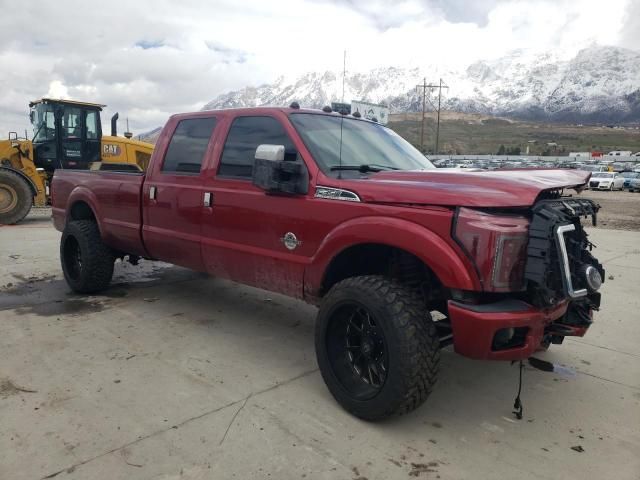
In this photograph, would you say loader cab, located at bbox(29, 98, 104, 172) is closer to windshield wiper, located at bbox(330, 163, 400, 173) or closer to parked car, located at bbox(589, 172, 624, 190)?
windshield wiper, located at bbox(330, 163, 400, 173)

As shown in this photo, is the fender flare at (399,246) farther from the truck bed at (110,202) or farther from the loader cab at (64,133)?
the loader cab at (64,133)

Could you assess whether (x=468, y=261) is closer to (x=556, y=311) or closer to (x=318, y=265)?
(x=556, y=311)

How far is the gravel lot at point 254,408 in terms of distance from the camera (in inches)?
106

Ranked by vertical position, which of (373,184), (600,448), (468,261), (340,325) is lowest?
(600,448)

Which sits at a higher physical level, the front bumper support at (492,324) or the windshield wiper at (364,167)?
the windshield wiper at (364,167)

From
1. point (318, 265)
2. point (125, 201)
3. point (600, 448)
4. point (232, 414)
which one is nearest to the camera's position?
point (600, 448)

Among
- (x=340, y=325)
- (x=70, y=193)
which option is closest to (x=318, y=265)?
(x=340, y=325)

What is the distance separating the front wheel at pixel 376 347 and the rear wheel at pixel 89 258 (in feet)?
10.2

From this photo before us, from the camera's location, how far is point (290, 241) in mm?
3631

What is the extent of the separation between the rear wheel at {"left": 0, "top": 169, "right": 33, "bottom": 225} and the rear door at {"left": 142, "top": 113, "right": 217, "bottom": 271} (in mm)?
8372

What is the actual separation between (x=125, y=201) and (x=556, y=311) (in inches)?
154

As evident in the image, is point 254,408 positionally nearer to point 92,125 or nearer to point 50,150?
point 50,150

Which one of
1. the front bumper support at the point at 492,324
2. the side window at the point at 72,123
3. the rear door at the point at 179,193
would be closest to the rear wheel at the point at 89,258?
the rear door at the point at 179,193

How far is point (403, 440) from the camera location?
9.73 feet
